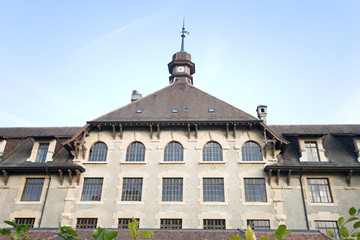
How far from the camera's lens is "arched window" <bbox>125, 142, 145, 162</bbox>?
20.3m

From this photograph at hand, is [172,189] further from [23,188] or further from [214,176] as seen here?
[23,188]

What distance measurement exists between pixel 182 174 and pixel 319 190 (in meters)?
8.98

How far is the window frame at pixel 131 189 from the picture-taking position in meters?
18.9

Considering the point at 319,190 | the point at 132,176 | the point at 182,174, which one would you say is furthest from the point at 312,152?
the point at 132,176

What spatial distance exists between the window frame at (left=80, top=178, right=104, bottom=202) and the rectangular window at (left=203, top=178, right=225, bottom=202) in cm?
694

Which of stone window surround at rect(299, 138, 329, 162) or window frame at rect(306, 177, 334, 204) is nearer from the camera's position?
window frame at rect(306, 177, 334, 204)

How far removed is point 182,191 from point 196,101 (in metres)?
7.98


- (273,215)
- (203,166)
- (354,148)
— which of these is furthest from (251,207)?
(354,148)

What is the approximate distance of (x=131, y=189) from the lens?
19.2 m

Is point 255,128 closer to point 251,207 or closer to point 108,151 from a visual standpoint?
point 251,207

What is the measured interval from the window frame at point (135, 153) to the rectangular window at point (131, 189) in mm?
1385

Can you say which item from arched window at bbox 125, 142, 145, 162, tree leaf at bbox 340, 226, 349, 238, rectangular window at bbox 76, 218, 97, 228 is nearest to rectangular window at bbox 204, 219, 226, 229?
arched window at bbox 125, 142, 145, 162

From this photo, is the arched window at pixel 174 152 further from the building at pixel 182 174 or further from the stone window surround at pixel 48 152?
the stone window surround at pixel 48 152

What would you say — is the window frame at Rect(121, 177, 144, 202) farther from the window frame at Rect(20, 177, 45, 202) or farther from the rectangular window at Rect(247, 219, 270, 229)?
the rectangular window at Rect(247, 219, 270, 229)
